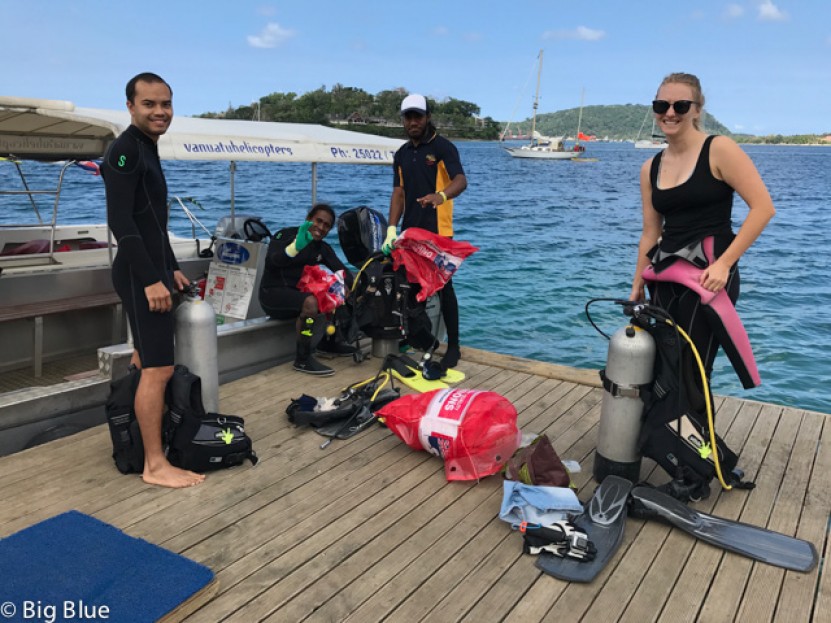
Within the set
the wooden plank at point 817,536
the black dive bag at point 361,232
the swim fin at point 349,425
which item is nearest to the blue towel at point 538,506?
the wooden plank at point 817,536

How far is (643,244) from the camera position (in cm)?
363

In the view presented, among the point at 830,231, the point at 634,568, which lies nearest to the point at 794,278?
the point at 830,231

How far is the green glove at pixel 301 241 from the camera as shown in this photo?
5.15 m

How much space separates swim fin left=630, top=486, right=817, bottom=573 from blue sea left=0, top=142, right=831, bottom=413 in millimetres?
5657

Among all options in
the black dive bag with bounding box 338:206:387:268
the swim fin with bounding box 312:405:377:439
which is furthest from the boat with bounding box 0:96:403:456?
the swim fin with bounding box 312:405:377:439

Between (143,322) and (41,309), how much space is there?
2.85 meters

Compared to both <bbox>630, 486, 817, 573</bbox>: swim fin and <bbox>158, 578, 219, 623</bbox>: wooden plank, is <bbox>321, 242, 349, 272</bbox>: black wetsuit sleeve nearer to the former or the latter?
<bbox>630, 486, 817, 573</bbox>: swim fin

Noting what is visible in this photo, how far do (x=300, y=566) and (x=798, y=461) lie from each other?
293 cm

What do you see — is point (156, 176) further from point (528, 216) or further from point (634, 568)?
point (528, 216)

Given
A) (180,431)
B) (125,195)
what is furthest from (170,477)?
(125,195)

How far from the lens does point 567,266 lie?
17.8m

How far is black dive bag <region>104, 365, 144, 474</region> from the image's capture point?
11.1 feet

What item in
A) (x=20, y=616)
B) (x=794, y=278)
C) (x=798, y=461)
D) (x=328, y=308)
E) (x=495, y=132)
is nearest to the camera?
(x=20, y=616)

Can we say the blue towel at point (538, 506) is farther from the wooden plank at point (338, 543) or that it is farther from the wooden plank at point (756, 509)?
the wooden plank at point (756, 509)
